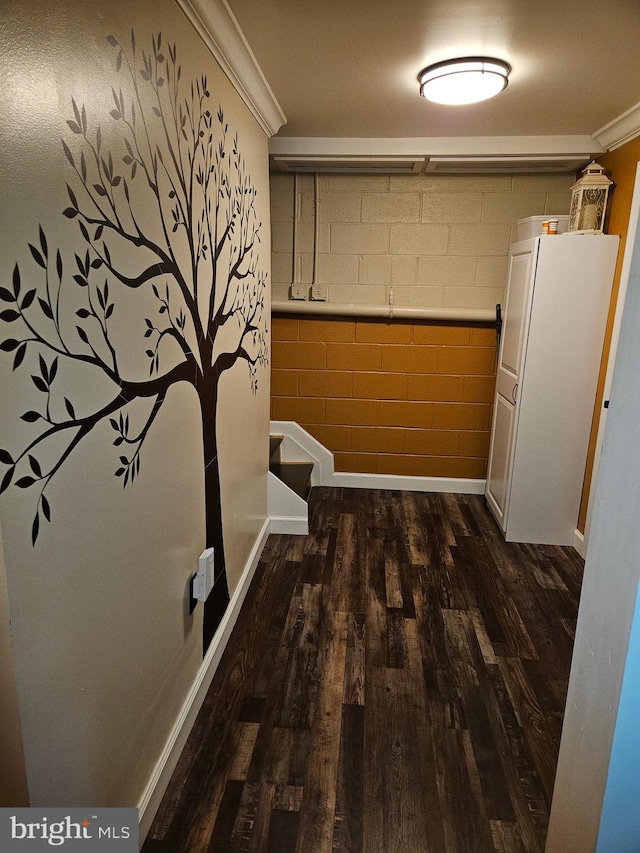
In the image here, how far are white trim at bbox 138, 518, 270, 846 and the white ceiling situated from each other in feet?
7.42

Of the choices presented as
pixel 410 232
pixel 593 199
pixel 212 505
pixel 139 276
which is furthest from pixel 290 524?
pixel 593 199

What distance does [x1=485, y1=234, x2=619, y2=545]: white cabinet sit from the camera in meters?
3.07

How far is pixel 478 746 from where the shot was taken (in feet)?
6.22

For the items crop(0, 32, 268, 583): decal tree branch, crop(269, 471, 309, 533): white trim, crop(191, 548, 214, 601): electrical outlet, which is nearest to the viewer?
crop(0, 32, 268, 583): decal tree branch

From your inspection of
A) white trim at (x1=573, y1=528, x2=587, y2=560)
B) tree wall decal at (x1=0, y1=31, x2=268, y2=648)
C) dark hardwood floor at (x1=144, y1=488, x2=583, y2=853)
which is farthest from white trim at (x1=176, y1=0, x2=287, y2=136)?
white trim at (x1=573, y1=528, x2=587, y2=560)

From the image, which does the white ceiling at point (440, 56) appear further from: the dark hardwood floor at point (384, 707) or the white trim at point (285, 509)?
the dark hardwood floor at point (384, 707)

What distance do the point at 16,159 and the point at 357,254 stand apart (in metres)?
3.27

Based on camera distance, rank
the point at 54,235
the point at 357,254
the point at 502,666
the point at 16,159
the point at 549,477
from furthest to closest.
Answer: the point at 357,254 < the point at 549,477 < the point at 502,666 < the point at 54,235 < the point at 16,159

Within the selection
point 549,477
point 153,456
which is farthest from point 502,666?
point 153,456

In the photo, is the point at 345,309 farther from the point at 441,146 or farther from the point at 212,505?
the point at 212,505

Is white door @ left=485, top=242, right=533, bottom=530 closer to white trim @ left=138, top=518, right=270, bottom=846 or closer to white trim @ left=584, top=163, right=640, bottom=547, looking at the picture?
white trim @ left=584, top=163, right=640, bottom=547

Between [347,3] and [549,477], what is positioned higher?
[347,3]

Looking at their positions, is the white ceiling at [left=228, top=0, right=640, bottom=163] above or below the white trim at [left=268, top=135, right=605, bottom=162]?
above

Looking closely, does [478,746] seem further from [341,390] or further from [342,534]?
[341,390]
